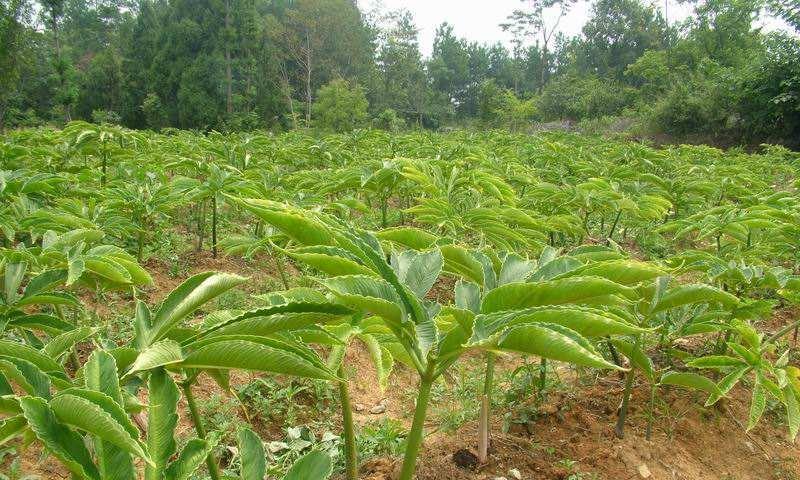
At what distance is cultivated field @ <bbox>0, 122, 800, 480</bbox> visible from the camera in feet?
2.56

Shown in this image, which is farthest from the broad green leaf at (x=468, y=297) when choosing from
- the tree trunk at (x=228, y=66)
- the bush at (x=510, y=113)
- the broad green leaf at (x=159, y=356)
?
the tree trunk at (x=228, y=66)

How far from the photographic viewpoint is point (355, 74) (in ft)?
105

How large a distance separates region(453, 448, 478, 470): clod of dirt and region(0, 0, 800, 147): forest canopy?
1651 centimetres

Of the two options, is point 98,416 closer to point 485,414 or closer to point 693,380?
point 485,414

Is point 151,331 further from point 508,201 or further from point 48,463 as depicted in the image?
point 508,201

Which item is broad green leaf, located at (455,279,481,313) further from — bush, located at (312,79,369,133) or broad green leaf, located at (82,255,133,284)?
bush, located at (312,79,369,133)

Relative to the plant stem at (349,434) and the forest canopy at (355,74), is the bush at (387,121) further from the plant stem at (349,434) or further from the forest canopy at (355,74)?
the plant stem at (349,434)

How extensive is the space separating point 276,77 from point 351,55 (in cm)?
551

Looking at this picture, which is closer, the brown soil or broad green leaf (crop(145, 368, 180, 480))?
broad green leaf (crop(145, 368, 180, 480))

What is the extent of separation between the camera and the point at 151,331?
0.90 metres

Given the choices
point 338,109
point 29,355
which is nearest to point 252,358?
point 29,355

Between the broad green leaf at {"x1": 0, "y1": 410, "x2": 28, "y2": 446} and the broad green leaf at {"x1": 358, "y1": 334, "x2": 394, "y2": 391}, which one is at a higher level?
the broad green leaf at {"x1": 0, "y1": 410, "x2": 28, "y2": 446}

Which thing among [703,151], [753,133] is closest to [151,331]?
[703,151]

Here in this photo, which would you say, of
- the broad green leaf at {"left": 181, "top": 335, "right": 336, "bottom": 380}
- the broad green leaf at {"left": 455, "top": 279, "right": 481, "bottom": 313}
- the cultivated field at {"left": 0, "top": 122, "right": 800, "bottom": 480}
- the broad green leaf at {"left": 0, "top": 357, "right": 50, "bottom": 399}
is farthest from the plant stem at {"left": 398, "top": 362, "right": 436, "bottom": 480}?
the broad green leaf at {"left": 0, "top": 357, "right": 50, "bottom": 399}
